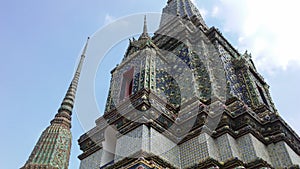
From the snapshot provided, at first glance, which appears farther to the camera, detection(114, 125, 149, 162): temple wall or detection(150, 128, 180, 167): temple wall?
detection(150, 128, 180, 167): temple wall

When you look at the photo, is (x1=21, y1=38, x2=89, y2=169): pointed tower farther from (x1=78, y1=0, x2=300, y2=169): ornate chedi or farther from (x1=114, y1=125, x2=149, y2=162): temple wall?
(x1=114, y1=125, x2=149, y2=162): temple wall

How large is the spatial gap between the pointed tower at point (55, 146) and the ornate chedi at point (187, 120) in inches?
105

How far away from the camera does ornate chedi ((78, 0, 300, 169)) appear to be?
5695 millimetres

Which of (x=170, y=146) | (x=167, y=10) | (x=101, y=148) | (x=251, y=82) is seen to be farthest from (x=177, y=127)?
(x=167, y=10)

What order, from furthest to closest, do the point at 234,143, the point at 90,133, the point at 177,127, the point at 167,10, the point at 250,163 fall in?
the point at 167,10, the point at 90,133, the point at 177,127, the point at 234,143, the point at 250,163

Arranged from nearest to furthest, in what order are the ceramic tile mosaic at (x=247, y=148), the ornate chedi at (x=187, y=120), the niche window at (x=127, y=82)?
1. the ceramic tile mosaic at (x=247, y=148)
2. the ornate chedi at (x=187, y=120)
3. the niche window at (x=127, y=82)

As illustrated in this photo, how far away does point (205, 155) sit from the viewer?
5633 millimetres

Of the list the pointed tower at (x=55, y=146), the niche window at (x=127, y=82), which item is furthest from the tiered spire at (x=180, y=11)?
the pointed tower at (x=55, y=146)

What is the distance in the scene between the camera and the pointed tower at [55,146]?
9.37 meters

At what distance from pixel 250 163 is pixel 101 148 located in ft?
9.98

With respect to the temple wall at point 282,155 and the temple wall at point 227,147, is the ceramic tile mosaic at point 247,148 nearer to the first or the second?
the temple wall at point 227,147

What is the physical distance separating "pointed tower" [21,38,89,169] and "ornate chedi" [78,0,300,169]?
105 inches

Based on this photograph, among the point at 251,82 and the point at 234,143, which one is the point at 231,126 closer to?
the point at 234,143

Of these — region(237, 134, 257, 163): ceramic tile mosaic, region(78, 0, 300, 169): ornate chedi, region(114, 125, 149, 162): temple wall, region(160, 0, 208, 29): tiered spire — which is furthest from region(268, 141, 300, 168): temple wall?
region(160, 0, 208, 29): tiered spire
